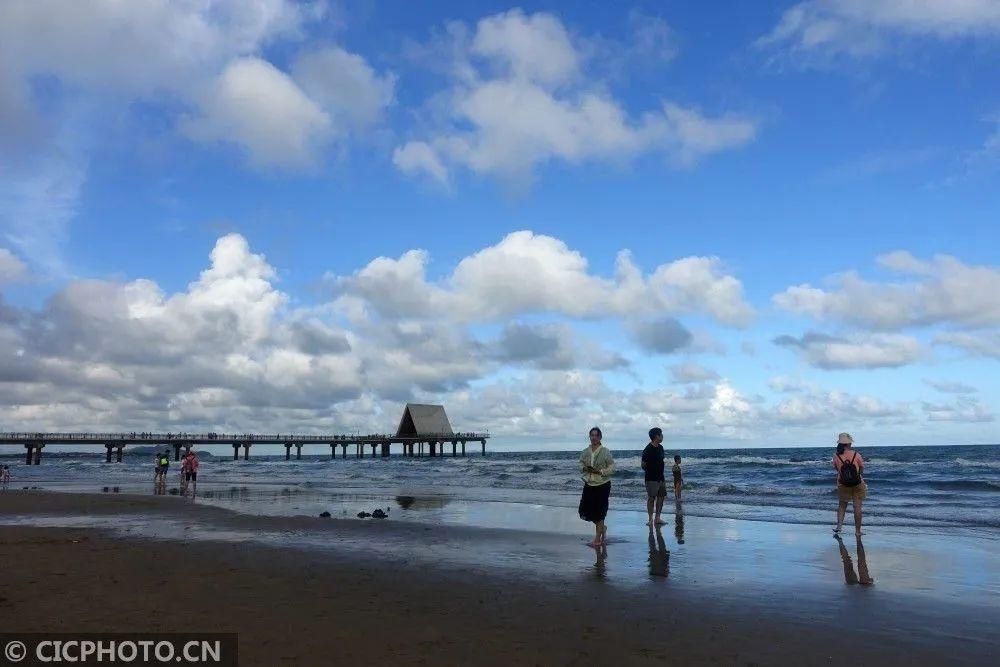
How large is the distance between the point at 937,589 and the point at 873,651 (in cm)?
359

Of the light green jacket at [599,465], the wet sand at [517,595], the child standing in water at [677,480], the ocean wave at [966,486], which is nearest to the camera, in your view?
the wet sand at [517,595]

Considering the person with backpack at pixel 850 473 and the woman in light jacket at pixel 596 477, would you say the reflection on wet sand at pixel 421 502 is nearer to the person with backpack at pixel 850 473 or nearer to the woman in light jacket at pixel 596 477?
the woman in light jacket at pixel 596 477

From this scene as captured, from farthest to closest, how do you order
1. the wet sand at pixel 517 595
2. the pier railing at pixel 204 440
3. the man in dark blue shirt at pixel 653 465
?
the pier railing at pixel 204 440 < the man in dark blue shirt at pixel 653 465 < the wet sand at pixel 517 595

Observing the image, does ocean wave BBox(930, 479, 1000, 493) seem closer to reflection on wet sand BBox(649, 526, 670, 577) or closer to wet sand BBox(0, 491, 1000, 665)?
wet sand BBox(0, 491, 1000, 665)

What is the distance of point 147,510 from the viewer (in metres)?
18.7

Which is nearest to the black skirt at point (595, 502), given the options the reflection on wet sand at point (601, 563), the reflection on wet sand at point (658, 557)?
the reflection on wet sand at point (601, 563)

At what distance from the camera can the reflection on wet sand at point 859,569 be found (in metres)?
8.52

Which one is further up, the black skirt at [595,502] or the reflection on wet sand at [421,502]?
the black skirt at [595,502]

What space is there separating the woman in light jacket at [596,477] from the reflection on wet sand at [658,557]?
3.35ft

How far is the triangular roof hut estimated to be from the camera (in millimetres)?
105500

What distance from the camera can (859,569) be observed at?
9.38 m

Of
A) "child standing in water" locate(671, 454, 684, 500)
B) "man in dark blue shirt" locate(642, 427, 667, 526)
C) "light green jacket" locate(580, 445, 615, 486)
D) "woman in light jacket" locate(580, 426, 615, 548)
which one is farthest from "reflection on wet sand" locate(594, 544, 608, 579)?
"child standing in water" locate(671, 454, 684, 500)

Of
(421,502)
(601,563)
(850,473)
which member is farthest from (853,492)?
(421,502)

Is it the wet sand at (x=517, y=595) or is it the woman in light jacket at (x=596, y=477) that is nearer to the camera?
the wet sand at (x=517, y=595)
